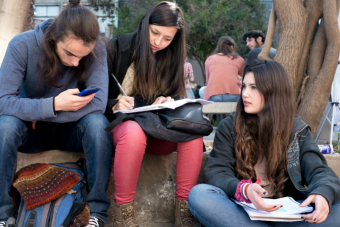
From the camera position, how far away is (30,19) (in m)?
4.61

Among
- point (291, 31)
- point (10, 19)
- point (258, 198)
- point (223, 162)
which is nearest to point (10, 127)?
point (223, 162)

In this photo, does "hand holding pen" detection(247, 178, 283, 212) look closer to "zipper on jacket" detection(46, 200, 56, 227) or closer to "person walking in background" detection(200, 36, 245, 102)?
"zipper on jacket" detection(46, 200, 56, 227)

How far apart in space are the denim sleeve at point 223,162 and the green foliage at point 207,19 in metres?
8.80

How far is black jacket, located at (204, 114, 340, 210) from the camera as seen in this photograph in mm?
1897

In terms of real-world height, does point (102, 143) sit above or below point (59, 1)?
below

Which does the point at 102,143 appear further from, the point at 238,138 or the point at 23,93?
the point at 238,138

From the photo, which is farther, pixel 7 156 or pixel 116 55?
pixel 116 55

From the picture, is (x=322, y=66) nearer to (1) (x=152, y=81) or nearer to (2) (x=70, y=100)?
(1) (x=152, y=81)

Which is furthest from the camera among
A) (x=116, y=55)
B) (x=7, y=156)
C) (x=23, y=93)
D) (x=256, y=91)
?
(x=116, y=55)

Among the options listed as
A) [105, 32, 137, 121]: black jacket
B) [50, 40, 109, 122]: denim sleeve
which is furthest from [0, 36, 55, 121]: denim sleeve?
[105, 32, 137, 121]: black jacket

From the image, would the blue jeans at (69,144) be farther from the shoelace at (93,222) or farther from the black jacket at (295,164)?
the black jacket at (295,164)

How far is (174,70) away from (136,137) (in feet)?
2.66

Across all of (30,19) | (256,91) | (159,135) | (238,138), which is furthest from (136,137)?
(30,19)

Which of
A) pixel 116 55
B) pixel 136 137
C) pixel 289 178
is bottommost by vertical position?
pixel 289 178
